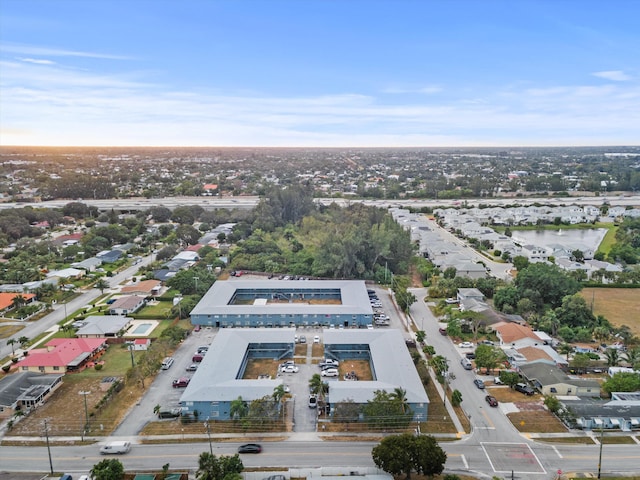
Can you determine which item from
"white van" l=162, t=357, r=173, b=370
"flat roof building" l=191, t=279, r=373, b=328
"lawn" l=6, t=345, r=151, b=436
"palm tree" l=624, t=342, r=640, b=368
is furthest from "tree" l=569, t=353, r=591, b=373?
"lawn" l=6, t=345, r=151, b=436

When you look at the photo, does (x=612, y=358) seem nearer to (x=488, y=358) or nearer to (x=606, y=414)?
(x=606, y=414)

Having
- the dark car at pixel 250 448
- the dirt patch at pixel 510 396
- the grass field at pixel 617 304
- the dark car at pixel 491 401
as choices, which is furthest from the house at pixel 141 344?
the grass field at pixel 617 304

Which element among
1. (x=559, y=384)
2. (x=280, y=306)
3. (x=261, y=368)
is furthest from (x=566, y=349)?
(x=280, y=306)

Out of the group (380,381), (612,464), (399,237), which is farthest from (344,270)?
(612,464)

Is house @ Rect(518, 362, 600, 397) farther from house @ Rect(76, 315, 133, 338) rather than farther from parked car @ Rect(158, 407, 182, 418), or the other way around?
house @ Rect(76, 315, 133, 338)

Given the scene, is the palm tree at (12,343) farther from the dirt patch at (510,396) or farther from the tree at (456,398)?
the dirt patch at (510,396)
